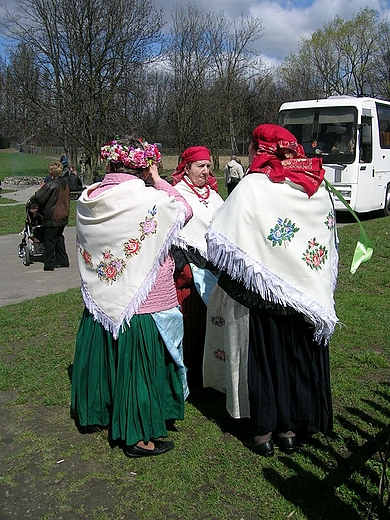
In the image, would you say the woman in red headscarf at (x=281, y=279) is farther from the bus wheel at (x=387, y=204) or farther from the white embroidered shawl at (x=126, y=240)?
the bus wheel at (x=387, y=204)

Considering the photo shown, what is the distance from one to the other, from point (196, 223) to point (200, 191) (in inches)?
11.7

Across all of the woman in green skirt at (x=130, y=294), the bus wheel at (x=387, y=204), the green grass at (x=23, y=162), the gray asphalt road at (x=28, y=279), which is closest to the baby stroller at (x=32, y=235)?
the gray asphalt road at (x=28, y=279)

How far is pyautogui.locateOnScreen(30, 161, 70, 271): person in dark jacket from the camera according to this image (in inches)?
352

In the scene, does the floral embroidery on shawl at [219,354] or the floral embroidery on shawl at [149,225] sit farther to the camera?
the floral embroidery on shawl at [219,354]

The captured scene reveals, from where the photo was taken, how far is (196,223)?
430 cm

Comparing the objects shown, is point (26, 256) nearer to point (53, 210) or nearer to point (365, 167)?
point (53, 210)

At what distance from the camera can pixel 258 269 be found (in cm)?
317

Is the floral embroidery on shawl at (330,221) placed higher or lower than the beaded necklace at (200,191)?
lower

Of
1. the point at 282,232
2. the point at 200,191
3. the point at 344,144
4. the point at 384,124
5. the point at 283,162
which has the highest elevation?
the point at 384,124

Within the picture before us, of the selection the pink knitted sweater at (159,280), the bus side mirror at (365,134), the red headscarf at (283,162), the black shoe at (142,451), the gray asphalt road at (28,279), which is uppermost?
the bus side mirror at (365,134)

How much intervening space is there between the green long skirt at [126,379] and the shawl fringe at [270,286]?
A: 0.63 meters

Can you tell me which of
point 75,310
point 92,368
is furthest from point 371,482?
point 75,310

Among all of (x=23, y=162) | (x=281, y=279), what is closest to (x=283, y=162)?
(x=281, y=279)

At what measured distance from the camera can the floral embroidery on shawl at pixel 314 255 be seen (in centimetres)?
324
